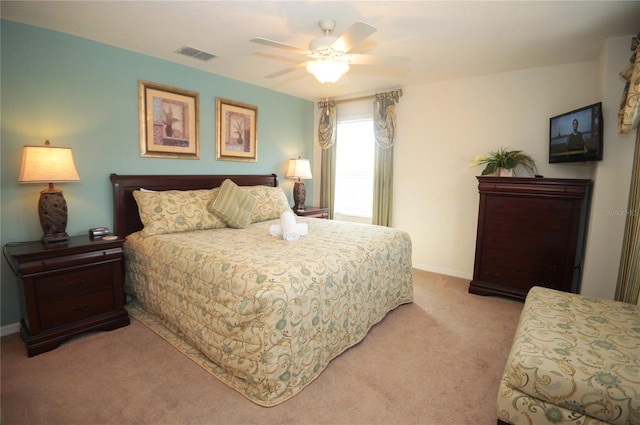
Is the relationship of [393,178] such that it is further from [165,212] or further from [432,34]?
[165,212]

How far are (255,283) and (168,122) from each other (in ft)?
8.29

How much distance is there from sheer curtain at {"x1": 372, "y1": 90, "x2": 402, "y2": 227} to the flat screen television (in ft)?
6.13

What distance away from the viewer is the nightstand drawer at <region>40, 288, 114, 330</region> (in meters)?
2.34

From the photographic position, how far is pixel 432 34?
2.66 m

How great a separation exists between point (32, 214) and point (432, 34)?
12.3 feet

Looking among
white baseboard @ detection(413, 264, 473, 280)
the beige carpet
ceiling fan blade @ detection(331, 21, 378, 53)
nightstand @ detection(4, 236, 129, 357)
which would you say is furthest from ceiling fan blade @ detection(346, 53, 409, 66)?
white baseboard @ detection(413, 264, 473, 280)

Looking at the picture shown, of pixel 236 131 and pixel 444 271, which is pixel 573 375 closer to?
pixel 444 271

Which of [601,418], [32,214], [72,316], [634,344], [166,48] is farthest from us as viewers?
[166,48]

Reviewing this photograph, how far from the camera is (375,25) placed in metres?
2.53

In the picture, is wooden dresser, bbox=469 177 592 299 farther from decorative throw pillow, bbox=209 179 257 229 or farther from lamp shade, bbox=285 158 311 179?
decorative throw pillow, bbox=209 179 257 229

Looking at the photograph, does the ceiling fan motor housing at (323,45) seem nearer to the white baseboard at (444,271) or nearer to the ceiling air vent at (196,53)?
the ceiling air vent at (196,53)

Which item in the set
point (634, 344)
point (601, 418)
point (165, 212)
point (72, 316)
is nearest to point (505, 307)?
point (634, 344)

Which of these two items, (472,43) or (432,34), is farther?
(472,43)

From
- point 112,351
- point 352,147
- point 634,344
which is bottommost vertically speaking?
point 112,351
